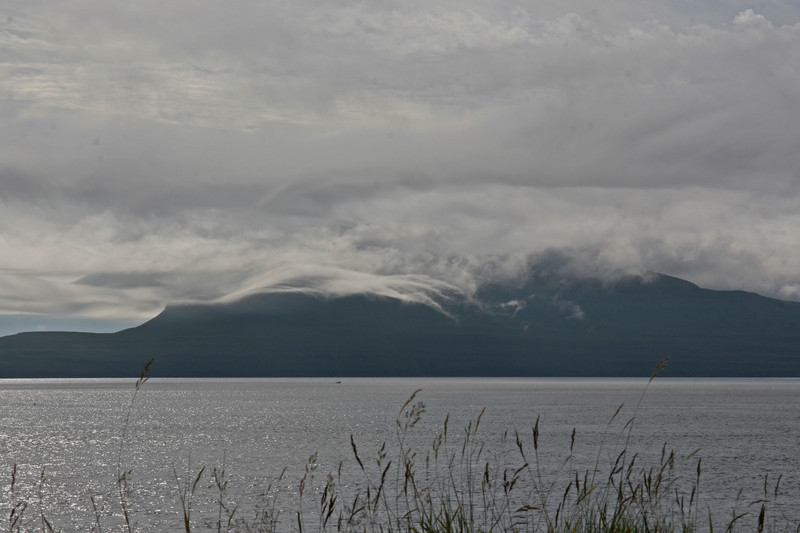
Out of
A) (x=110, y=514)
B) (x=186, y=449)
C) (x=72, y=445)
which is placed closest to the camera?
(x=110, y=514)

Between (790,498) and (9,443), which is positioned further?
(9,443)

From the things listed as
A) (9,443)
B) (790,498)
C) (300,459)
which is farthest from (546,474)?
(9,443)

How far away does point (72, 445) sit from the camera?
9356 centimetres

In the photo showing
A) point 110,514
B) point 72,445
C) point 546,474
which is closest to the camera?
point 110,514

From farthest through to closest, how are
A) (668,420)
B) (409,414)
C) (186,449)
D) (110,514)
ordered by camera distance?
(668,420) → (186,449) → (110,514) → (409,414)

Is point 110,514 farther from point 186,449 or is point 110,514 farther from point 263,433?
point 263,433

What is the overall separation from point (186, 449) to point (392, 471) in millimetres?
34293

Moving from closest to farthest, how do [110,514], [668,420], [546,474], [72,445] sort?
1. [110,514]
2. [546,474]
3. [72,445]
4. [668,420]

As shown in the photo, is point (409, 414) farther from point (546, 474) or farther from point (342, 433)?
point (342, 433)

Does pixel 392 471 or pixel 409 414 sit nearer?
pixel 409 414

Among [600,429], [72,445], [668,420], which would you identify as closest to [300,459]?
[72,445]

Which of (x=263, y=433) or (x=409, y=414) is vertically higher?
(x=409, y=414)

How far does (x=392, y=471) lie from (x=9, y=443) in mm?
59654

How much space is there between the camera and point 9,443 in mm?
96812
